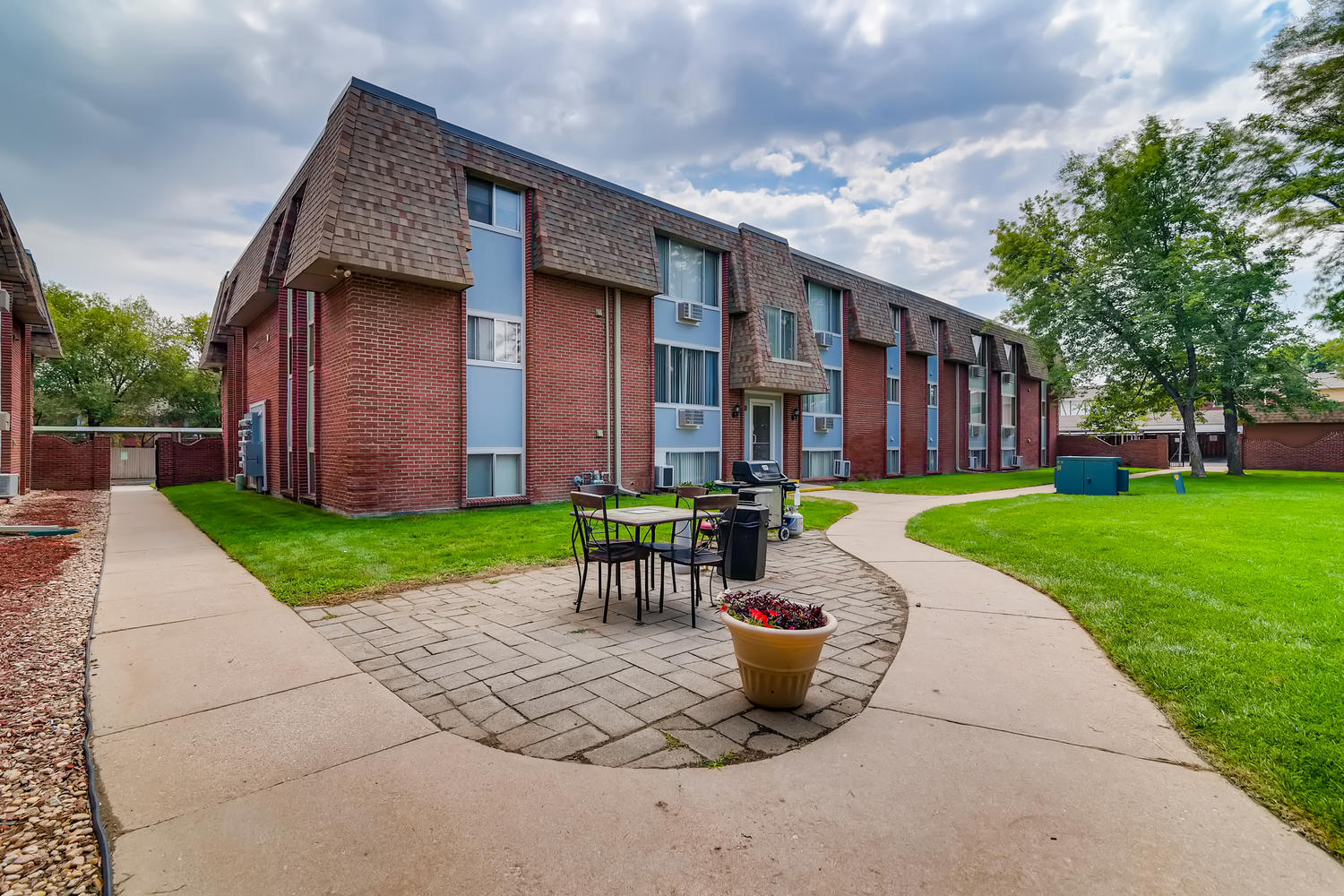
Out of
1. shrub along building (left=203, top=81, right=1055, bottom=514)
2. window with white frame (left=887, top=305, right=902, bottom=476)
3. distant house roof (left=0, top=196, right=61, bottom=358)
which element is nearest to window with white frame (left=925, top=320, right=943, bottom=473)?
window with white frame (left=887, top=305, right=902, bottom=476)

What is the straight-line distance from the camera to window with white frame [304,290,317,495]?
12.3 meters

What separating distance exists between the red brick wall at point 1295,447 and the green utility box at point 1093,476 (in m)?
22.5

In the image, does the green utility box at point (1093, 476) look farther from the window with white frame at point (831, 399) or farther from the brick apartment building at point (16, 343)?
the brick apartment building at point (16, 343)

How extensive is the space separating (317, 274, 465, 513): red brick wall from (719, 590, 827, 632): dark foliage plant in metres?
9.13

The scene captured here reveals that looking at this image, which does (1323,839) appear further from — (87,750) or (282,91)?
(282,91)

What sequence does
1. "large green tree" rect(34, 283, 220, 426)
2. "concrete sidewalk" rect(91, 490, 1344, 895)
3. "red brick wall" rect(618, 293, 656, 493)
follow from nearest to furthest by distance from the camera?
"concrete sidewalk" rect(91, 490, 1344, 895) → "red brick wall" rect(618, 293, 656, 493) → "large green tree" rect(34, 283, 220, 426)

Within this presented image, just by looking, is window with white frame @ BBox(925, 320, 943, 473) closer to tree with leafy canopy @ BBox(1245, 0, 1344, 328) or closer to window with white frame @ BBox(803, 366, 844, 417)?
window with white frame @ BBox(803, 366, 844, 417)

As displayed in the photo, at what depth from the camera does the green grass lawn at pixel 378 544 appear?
6.27 meters

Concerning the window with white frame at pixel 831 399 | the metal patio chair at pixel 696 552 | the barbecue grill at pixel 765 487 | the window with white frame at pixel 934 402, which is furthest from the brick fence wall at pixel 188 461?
the window with white frame at pixel 934 402

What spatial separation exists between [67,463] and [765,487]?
24.9m

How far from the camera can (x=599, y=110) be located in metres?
11.2

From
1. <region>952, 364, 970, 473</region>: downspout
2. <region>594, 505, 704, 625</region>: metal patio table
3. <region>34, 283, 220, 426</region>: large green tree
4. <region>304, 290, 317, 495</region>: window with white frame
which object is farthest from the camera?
<region>34, 283, 220, 426</region>: large green tree

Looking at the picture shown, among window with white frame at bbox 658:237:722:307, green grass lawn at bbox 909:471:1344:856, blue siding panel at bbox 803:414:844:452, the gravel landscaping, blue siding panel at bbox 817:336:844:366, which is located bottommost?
the gravel landscaping

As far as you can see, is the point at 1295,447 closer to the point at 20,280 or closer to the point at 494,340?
the point at 494,340
